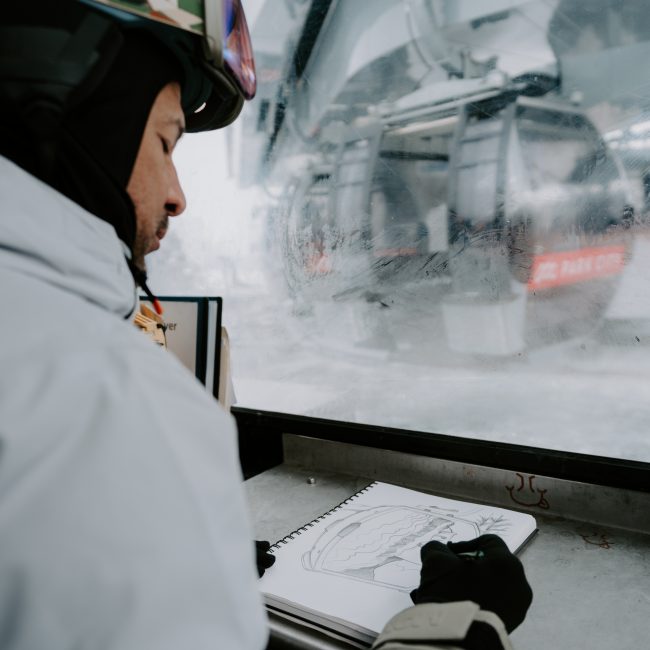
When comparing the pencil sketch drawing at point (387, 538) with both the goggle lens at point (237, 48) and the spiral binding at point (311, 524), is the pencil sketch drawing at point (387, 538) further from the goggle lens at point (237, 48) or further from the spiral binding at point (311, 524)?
the goggle lens at point (237, 48)

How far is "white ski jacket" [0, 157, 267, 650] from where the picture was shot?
0.31m

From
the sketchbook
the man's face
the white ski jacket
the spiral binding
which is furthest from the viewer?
the spiral binding

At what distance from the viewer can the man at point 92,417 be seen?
1.04 feet

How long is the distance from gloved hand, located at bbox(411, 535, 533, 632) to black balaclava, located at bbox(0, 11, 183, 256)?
56 centimetres

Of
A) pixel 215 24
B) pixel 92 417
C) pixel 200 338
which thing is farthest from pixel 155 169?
pixel 200 338

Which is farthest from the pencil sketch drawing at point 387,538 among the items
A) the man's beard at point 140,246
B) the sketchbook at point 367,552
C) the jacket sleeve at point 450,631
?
the man's beard at point 140,246

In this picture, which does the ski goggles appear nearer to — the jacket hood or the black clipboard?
the jacket hood

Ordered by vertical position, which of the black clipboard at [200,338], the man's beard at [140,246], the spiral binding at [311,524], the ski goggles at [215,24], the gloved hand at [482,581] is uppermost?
the ski goggles at [215,24]

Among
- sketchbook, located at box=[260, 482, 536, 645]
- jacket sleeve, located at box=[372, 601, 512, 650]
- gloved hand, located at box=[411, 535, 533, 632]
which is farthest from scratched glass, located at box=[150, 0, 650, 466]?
jacket sleeve, located at box=[372, 601, 512, 650]

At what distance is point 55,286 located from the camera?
41cm

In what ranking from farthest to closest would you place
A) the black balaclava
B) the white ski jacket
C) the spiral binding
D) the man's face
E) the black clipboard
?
the black clipboard, the spiral binding, the man's face, the black balaclava, the white ski jacket

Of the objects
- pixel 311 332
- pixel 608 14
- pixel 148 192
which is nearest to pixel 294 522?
pixel 311 332

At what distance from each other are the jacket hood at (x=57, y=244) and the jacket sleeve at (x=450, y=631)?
457 mm

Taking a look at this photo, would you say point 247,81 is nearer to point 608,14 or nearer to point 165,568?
point 608,14
